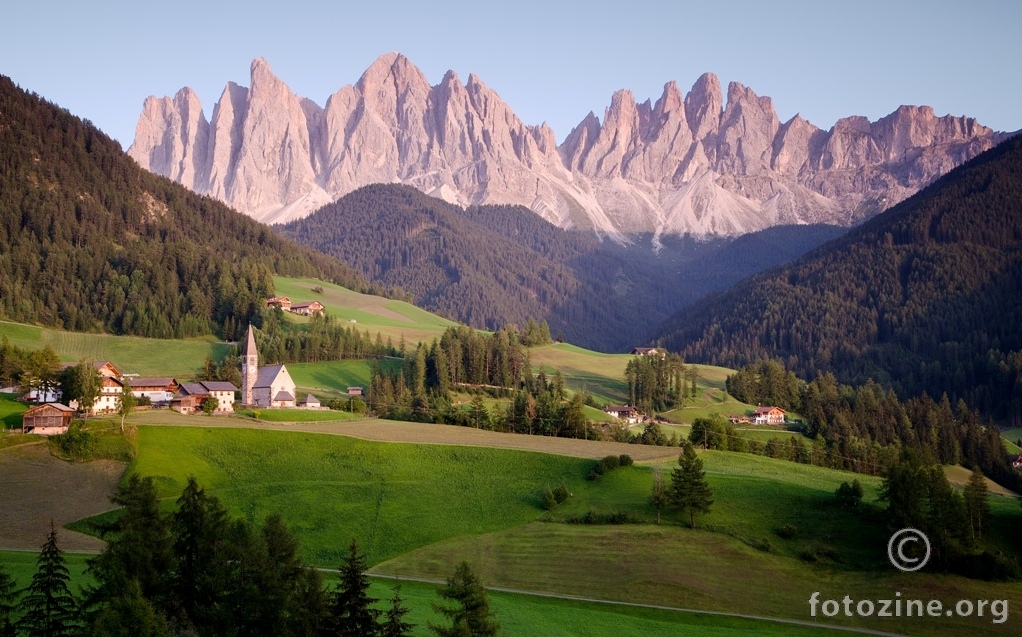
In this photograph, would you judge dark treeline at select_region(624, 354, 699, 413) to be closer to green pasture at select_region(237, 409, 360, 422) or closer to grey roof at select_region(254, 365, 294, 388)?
green pasture at select_region(237, 409, 360, 422)

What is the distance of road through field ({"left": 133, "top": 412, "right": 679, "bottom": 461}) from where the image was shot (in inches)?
3701

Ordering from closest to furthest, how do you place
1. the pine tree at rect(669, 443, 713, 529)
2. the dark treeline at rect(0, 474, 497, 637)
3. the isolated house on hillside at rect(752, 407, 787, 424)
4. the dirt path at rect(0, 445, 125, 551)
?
1. the dark treeline at rect(0, 474, 497, 637)
2. the dirt path at rect(0, 445, 125, 551)
3. the pine tree at rect(669, 443, 713, 529)
4. the isolated house on hillside at rect(752, 407, 787, 424)

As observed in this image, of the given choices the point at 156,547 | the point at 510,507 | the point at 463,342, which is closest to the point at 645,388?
the point at 463,342

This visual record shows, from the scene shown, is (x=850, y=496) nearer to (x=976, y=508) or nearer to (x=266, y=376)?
(x=976, y=508)

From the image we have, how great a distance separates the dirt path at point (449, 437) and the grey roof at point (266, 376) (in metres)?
17.3

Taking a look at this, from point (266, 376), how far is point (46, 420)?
119ft

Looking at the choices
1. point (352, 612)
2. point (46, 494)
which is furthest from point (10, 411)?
point (352, 612)

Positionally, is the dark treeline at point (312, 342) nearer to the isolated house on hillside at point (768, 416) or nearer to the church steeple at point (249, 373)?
the church steeple at point (249, 373)

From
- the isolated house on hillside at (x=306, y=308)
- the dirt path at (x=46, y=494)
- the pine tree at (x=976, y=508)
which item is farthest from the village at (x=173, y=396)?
the pine tree at (x=976, y=508)

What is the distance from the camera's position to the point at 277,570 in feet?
148

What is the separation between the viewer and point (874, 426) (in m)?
145

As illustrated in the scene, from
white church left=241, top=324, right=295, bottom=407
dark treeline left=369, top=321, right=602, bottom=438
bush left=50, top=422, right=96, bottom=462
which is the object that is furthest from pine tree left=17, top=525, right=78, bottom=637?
white church left=241, top=324, right=295, bottom=407

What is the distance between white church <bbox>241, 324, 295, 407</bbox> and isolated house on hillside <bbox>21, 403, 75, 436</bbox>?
31.2 m

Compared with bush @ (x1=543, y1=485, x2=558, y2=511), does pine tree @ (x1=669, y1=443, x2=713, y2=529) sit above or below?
above
